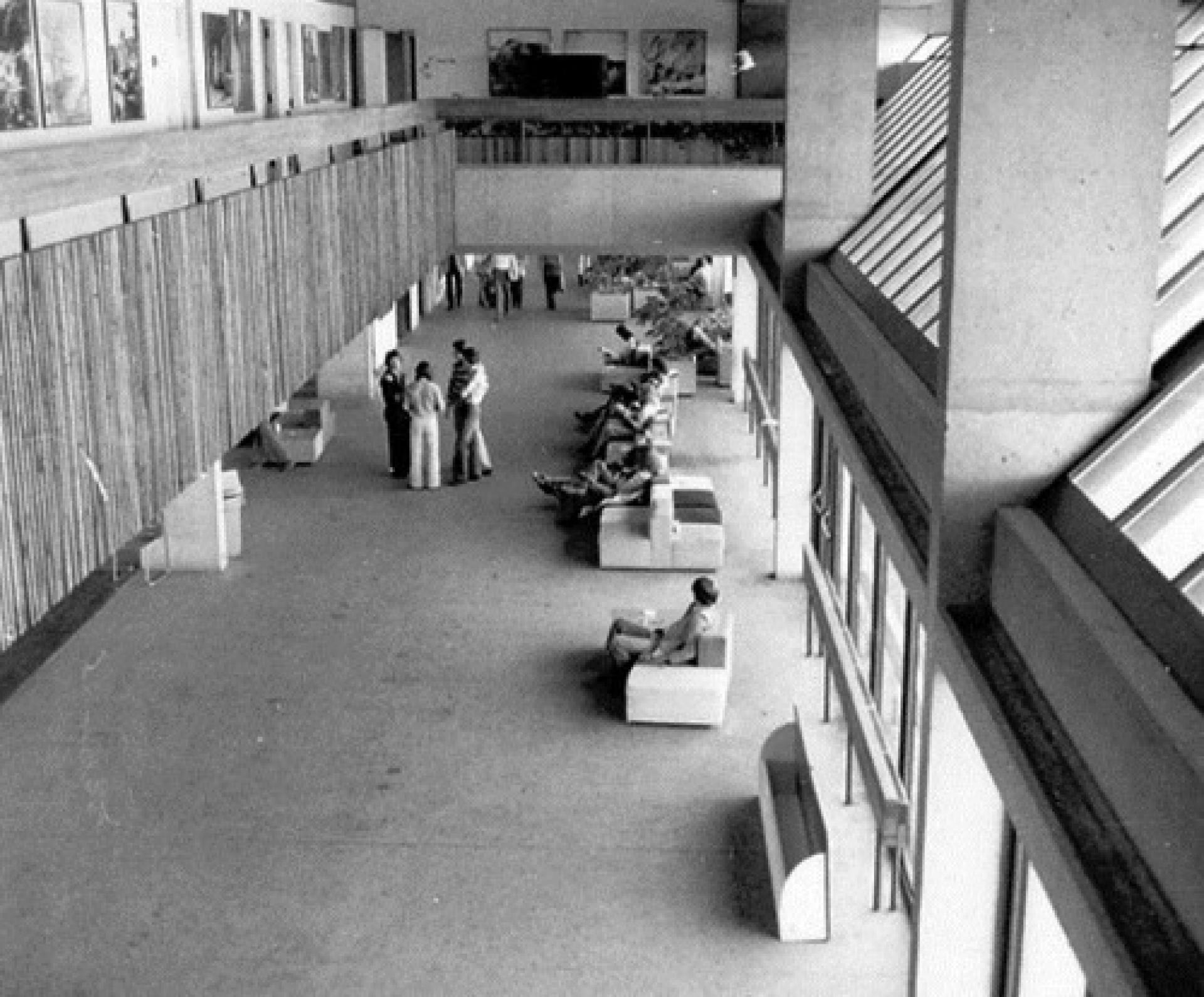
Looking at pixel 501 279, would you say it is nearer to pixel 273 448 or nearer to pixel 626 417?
pixel 626 417

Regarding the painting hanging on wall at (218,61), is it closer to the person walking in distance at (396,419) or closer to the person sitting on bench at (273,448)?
the person walking in distance at (396,419)

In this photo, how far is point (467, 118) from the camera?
1040 inches

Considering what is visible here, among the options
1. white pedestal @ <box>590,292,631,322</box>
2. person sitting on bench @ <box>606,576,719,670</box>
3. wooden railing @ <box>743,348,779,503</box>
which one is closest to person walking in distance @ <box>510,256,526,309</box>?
white pedestal @ <box>590,292,631,322</box>

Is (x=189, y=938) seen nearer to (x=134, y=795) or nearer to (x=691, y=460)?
(x=134, y=795)

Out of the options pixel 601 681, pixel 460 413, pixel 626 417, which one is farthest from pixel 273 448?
pixel 601 681

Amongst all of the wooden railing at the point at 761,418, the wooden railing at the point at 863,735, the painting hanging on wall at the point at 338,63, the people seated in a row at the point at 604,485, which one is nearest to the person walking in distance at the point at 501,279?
the wooden railing at the point at 761,418

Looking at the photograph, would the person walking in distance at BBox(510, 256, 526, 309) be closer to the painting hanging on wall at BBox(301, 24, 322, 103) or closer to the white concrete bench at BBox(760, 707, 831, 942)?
the painting hanging on wall at BBox(301, 24, 322, 103)

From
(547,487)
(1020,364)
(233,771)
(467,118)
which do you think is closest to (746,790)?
(233,771)

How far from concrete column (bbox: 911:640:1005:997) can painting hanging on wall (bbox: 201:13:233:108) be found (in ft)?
32.1

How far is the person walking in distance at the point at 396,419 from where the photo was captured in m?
22.1

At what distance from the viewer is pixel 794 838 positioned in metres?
11.1

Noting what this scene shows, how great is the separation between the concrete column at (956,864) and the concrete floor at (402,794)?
1739 mm

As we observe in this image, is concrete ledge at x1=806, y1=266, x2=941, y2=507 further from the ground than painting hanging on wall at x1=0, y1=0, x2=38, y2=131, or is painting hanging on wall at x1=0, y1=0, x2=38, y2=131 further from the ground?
painting hanging on wall at x1=0, y1=0, x2=38, y2=131

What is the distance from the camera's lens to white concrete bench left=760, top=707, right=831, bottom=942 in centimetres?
1048
